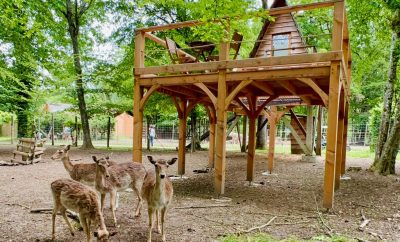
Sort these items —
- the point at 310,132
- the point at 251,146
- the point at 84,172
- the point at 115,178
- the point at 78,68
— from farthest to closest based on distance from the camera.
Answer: the point at 78,68 → the point at 310,132 → the point at 251,146 → the point at 84,172 → the point at 115,178

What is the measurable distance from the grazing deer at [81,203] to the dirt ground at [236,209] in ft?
2.06

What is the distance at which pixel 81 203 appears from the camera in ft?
14.5

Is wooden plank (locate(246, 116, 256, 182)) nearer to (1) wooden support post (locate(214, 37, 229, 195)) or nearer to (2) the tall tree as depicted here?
(1) wooden support post (locate(214, 37, 229, 195))

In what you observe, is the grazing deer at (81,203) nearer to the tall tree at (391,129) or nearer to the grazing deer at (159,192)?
the grazing deer at (159,192)

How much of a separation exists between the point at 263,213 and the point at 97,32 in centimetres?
2075

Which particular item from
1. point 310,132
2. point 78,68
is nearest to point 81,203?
point 310,132

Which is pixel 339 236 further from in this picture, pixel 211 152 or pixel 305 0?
pixel 305 0

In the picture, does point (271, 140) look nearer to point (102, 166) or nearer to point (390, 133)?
point (390, 133)

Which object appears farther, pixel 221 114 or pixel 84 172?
pixel 221 114

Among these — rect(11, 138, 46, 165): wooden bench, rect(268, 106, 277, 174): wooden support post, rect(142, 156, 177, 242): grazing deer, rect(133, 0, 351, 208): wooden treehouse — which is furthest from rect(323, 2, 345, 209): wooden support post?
rect(11, 138, 46, 165): wooden bench

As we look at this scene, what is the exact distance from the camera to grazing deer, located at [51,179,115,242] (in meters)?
4.29

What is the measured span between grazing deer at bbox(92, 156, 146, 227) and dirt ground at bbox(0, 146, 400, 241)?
1.61 ft

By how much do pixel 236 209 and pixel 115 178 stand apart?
8.87ft

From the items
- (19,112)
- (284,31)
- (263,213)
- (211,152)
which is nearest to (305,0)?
(284,31)
